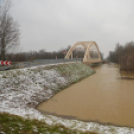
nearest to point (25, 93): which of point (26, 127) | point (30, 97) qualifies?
point (30, 97)

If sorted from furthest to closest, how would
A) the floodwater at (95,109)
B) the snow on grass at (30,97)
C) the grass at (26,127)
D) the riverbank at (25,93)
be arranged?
1. the floodwater at (95,109)
2. the riverbank at (25,93)
3. the snow on grass at (30,97)
4. the grass at (26,127)

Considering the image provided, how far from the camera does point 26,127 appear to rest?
443 centimetres

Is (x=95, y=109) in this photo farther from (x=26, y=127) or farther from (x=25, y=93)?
(x=25, y=93)

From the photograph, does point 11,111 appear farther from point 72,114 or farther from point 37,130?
point 72,114

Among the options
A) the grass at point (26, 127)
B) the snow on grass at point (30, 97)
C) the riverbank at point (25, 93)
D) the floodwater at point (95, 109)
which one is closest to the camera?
the grass at point (26, 127)

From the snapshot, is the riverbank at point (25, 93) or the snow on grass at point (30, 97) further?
the riverbank at point (25, 93)

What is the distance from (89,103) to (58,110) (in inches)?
82.7

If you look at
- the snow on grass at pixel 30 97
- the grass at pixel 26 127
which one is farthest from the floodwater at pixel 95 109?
the grass at pixel 26 127

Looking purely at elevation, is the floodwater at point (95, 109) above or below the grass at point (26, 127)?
below

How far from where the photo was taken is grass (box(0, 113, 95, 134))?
4121mm

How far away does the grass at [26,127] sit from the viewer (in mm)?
4121

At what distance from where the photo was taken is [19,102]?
715 centimetres

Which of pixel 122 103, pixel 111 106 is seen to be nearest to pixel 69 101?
pixel 111 106

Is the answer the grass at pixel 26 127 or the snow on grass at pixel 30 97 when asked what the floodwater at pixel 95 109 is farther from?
the grass at pixel 26 127
